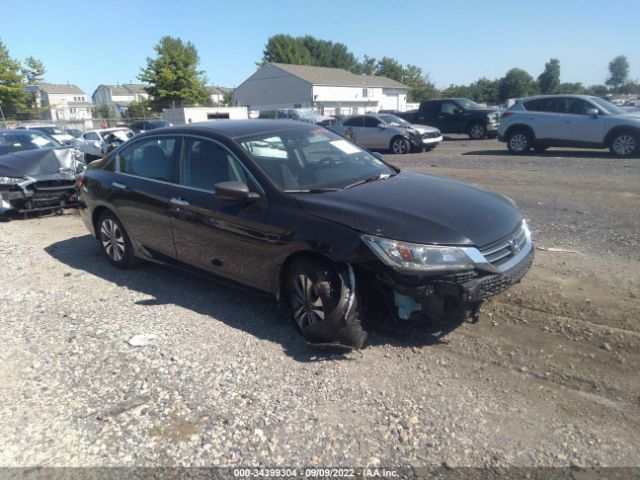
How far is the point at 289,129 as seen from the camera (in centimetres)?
480

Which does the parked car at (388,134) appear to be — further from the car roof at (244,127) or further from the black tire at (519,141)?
the car roof at (244,127)

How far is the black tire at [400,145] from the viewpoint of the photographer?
17.6 metres

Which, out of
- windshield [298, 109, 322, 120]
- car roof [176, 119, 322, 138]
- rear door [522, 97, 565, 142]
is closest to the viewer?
car roof [176, 119, 322, 138]

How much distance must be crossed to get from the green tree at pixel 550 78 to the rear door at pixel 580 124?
6751 cm

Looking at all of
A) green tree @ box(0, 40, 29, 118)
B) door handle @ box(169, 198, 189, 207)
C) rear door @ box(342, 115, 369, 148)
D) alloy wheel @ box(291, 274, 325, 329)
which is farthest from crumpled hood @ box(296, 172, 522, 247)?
green tree @ box(0, 40, 29, 118)

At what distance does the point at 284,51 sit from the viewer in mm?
81812

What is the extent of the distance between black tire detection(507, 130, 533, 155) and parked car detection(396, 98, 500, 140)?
6.25 meters

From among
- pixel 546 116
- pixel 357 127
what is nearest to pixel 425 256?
pixel 546 116

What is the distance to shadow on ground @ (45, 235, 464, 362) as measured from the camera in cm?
376

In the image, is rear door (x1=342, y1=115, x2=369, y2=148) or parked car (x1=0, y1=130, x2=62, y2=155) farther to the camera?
rear door (x1=342, y1=115, x2=369, y2=148)

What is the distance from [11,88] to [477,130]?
1658 inches

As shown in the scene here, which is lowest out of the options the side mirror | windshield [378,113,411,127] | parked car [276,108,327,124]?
the side mirror

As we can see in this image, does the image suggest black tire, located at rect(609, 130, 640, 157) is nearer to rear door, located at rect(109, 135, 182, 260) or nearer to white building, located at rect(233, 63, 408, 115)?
rear door, located at rect(109, 135, 182, 260)

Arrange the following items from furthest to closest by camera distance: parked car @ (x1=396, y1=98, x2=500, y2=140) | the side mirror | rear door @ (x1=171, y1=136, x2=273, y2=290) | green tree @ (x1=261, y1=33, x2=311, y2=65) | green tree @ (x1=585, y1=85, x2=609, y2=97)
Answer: green tree @ (x1=261, y1=33, x2=311, y2=65) < green tree @ (x1=585, y1=85, x2=609, y2=97) < parked car @ (x1=396, y1=98, x2=500, y2=140) < rear door @ (x1=171, y1=136, x2=273, y2=290) < the side mirror
